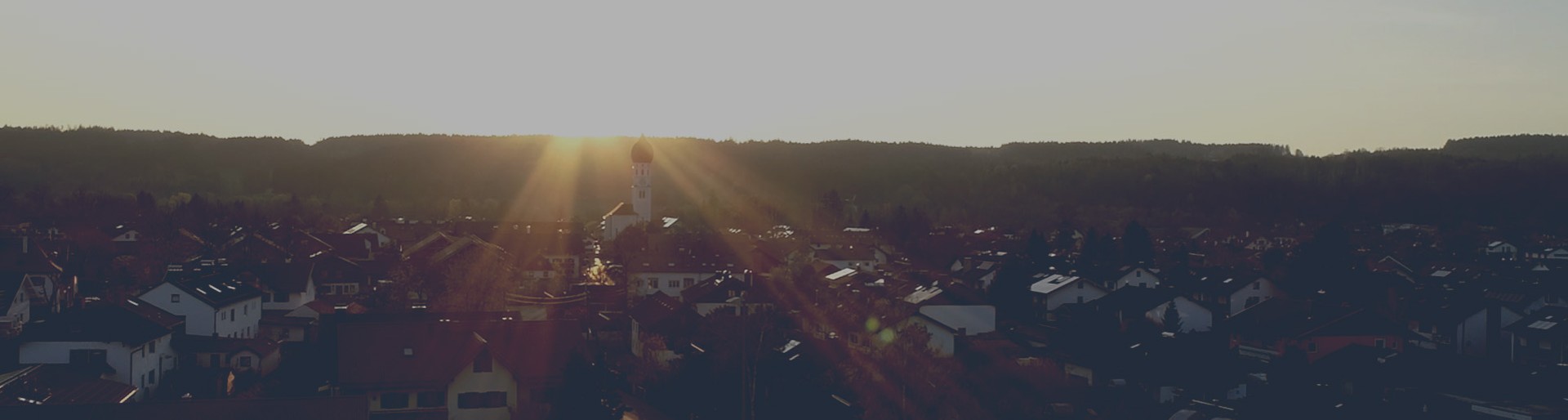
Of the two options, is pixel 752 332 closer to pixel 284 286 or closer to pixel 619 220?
pixel 284 286

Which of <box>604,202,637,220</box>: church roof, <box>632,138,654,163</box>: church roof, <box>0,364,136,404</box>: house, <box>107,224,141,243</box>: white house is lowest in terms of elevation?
<box>0,364,136,404</box>: house

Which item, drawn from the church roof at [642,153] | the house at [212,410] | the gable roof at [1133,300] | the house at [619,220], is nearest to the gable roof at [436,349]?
the house at [212,410]

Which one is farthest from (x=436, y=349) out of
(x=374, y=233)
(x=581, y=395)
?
(x=374, y=233)

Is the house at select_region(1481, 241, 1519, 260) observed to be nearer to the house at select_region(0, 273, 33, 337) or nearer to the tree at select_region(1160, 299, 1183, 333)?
the tree at select_region(1160, 299, 1183, 333)

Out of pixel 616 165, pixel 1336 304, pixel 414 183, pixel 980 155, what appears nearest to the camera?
pixel 1336 304

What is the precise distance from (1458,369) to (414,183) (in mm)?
75866

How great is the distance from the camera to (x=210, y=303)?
21.4 m

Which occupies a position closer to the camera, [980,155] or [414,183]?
[414,183]

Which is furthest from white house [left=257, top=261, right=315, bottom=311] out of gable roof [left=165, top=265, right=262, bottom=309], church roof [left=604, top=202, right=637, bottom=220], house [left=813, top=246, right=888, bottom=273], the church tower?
the church tower

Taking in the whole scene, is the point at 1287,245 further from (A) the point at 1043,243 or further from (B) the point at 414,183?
(B) the point at 414,183

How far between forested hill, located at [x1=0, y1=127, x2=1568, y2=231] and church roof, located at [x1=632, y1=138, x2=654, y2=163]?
348cm

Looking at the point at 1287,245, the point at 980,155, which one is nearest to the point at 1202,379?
the point at 1287,245

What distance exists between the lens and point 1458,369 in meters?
18.2

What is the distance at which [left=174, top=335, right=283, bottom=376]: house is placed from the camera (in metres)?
18.9
